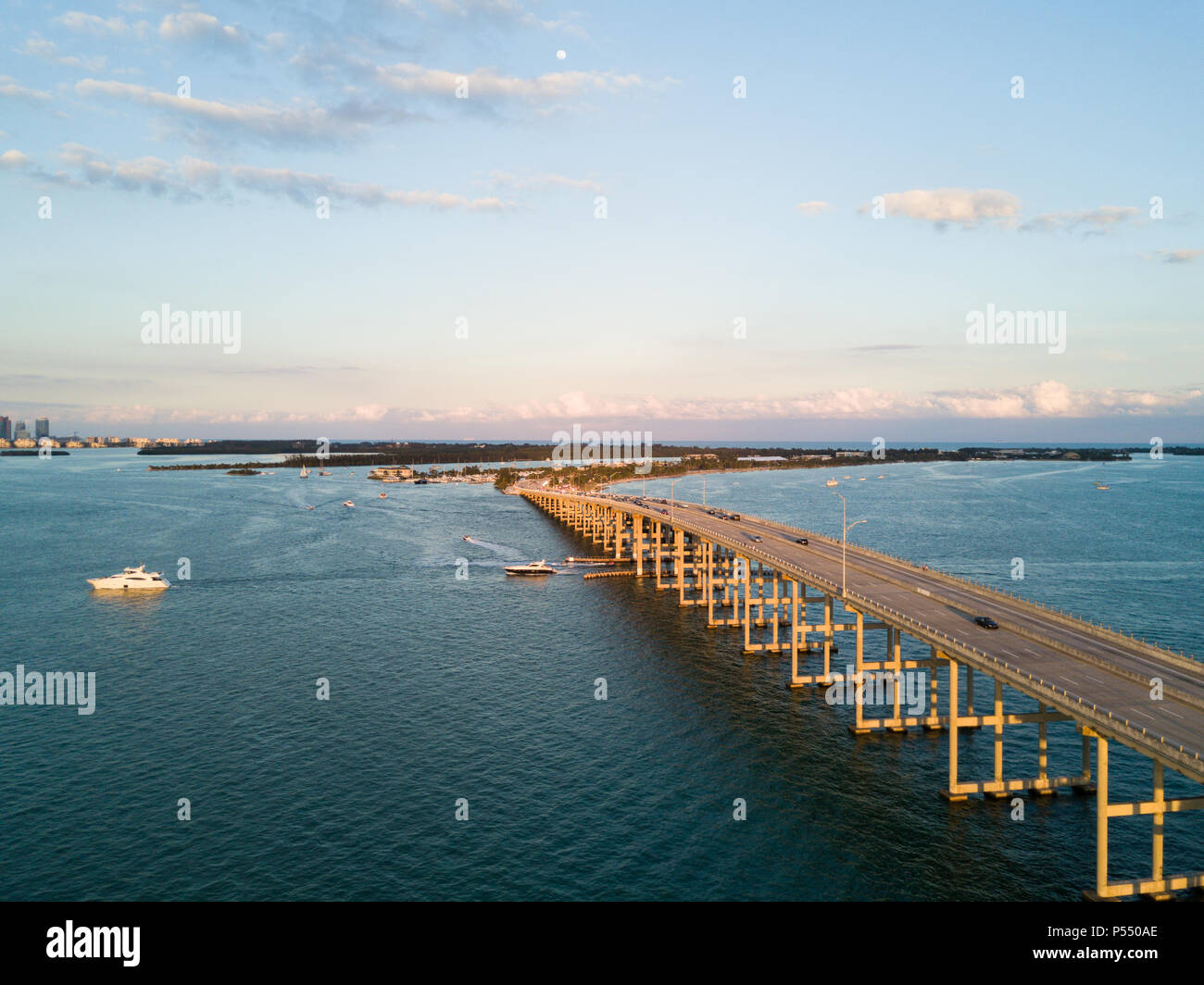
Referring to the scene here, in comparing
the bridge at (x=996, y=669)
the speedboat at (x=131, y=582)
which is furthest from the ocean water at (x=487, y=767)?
the speedboat at (x=131, y=582)

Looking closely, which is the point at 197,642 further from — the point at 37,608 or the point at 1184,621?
the point at 1184,621

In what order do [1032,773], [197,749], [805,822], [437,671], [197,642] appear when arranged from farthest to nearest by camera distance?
[197,642], [437,671], [197,749], [1032,773], [805,822]

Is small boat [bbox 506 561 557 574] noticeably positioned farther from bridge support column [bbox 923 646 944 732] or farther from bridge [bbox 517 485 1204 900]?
bridge support column [bbox 923 646 944 732]

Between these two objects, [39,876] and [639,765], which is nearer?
[39,876]

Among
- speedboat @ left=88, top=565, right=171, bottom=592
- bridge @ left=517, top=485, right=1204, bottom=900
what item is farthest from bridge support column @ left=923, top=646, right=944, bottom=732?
speedboat @ left=88, top=565, right=171, bottom=592

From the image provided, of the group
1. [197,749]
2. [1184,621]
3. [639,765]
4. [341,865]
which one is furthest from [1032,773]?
[197,749]
